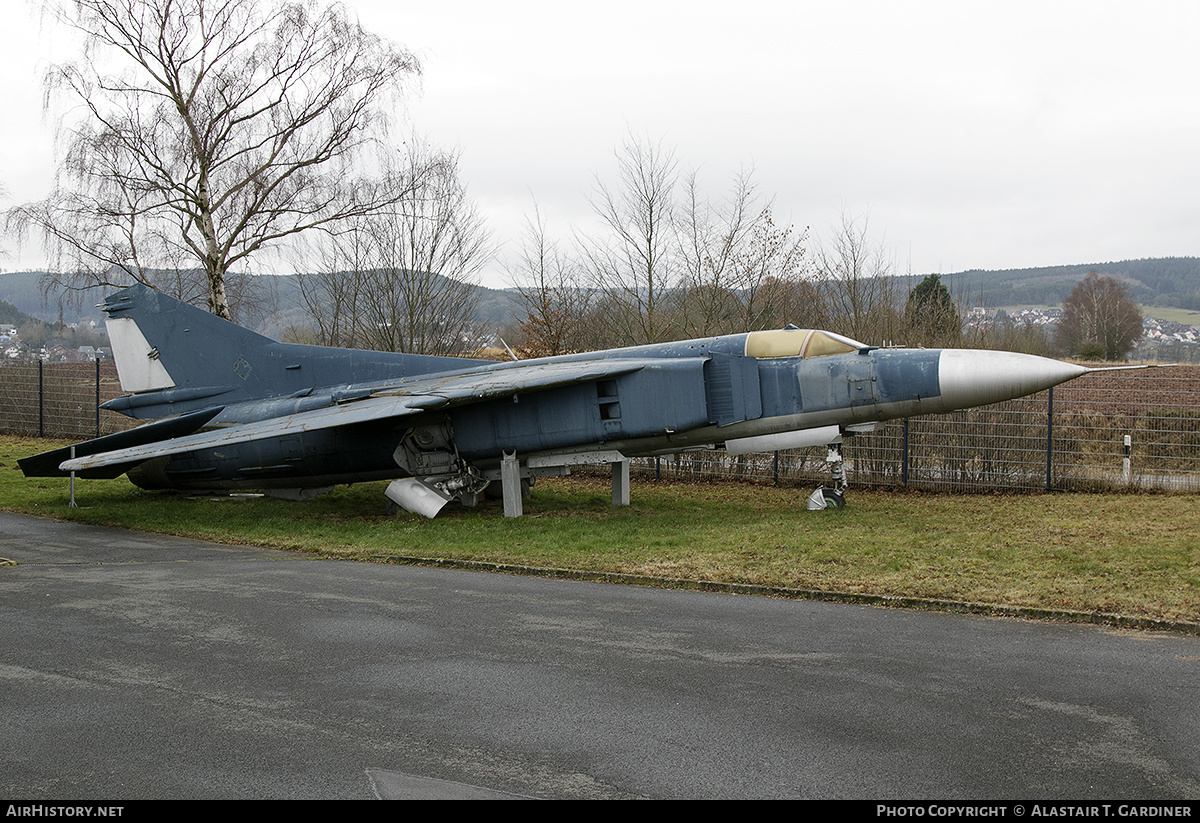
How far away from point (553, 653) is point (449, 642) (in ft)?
3.04

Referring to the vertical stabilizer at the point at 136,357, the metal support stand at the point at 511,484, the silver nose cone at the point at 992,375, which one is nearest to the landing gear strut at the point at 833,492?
the silver nose cone at the point at 992,375

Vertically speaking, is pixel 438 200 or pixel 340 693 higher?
pixel 438 200

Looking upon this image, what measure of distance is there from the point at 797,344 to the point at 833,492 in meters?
2.60

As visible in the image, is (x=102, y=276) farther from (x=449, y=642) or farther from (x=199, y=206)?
(x=449, y=642)

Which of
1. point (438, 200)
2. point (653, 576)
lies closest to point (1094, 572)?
point (653, 576)

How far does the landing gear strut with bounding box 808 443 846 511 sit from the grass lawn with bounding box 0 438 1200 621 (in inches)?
12.8

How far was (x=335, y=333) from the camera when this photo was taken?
2727cm

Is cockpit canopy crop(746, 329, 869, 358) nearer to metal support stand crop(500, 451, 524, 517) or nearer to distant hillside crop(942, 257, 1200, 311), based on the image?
metal support stand crop(500, 451, 524, 517)

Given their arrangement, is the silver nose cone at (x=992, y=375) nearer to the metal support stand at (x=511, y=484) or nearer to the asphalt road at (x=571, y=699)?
the asphalt road at (x=571, y=699)

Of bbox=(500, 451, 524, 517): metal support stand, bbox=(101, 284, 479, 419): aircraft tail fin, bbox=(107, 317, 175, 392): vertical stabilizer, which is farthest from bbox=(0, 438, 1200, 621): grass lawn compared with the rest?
bbox=(107, 317, 175, 392): vertical stabilizer

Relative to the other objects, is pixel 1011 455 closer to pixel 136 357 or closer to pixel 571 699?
pixel 571 699

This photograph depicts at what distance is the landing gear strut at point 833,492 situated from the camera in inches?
551

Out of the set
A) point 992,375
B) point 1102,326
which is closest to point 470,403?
point 992,375

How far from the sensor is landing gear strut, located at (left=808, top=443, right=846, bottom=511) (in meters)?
14.0
